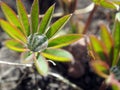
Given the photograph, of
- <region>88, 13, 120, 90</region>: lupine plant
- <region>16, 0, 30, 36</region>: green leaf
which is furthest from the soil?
<region>16, 0, 30, 36</region>: green leaf

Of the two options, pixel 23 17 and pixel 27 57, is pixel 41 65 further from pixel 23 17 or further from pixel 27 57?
pixel 23 17

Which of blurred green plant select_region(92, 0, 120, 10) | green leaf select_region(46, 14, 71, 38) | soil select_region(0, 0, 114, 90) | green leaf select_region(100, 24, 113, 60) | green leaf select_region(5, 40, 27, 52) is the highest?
blurred green plant select_region(92, 0, 120, 10)

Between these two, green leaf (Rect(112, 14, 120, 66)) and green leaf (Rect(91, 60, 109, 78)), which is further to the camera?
green leaf (Rect(112, 14, 120, 66))

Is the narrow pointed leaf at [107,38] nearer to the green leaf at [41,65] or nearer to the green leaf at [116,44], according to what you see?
the green leaf at [116,44]

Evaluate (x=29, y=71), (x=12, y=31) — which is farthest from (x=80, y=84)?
(x=12, y=31)

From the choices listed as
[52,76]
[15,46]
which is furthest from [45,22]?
[52,76]

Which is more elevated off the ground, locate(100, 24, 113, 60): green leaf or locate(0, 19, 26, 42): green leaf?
locate(0, 19, 26, 42): green leaf

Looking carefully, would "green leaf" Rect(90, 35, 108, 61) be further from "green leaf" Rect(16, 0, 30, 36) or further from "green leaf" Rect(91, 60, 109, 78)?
"green leaf" Rect(16, 0, 30, 36)

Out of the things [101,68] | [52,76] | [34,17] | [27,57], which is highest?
[34,17]
